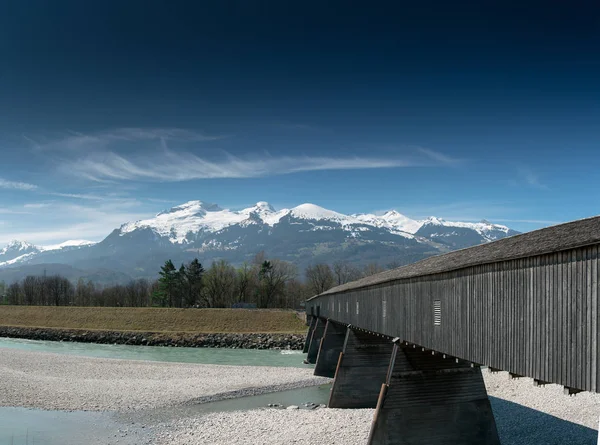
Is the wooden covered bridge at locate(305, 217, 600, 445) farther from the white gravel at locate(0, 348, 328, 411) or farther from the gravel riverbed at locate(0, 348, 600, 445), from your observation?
the white gravel at locate(0, 348, 328, 411)

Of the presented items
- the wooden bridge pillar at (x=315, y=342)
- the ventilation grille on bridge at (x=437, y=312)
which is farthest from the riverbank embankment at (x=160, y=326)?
the ventilation grille on bridge at (x=437, y=312)

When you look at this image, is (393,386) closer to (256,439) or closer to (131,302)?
(256,439)

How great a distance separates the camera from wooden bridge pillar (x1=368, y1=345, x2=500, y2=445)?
63.2 feet

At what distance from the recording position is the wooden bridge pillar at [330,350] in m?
41.0

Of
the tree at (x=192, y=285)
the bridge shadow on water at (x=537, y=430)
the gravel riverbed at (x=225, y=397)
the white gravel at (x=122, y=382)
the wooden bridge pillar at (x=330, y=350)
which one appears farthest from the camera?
the tree at (x=192, y=285)

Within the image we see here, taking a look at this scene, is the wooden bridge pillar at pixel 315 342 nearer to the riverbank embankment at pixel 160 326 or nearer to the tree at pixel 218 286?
the riverbank embankment at pixel 160 326

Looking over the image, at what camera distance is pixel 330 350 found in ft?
137

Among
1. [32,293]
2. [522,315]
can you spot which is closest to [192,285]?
[32,293]

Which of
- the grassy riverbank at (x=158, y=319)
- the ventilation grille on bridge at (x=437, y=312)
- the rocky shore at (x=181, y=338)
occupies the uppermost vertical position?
the ventilation grille on bridge at (x=437, y=312)

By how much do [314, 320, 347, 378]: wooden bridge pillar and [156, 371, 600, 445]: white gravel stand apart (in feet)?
43.0

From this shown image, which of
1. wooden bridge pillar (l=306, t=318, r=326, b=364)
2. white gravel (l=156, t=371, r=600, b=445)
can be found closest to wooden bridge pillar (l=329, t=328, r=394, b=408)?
white gravel (l=156, t=371, r=600, b=445)

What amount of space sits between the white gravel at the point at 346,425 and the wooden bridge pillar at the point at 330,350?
43.0 ft

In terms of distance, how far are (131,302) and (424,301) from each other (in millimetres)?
107872

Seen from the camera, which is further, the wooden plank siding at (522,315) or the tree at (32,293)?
the tree at (32,293)
